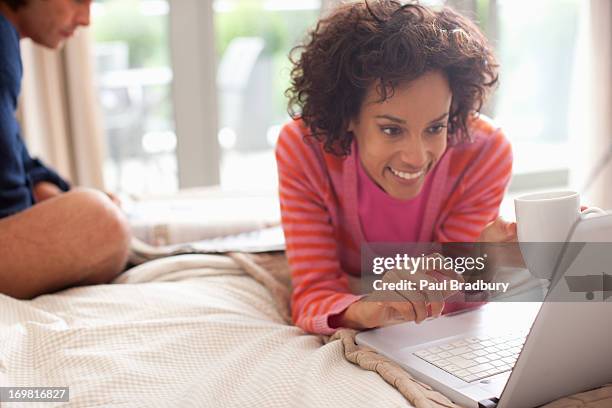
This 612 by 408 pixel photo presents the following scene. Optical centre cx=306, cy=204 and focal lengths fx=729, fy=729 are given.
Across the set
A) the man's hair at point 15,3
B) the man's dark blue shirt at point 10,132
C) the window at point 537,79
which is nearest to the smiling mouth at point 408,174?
the man's dark blue shirt at point 10,132

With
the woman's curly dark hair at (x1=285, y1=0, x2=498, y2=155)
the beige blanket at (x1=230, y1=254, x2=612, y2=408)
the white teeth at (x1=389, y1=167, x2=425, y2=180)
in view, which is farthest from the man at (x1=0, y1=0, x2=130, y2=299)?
the white teeth at (x1=389, y1=167, x2=425, y2=180)

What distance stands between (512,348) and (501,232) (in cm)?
17

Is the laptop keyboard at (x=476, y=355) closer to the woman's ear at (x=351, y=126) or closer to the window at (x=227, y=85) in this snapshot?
the woman's ear at (x=351, y=126)

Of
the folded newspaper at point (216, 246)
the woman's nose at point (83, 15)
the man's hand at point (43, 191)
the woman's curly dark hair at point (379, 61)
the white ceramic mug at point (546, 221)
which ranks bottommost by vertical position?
the folded newspaper at point (216, 246)

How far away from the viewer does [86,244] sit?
4.53 feet

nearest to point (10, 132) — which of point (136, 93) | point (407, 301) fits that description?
point (407, 301)

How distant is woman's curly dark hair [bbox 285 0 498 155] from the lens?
3.76 feet

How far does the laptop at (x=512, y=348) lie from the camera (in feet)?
2.56

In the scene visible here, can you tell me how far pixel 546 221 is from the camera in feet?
2.85

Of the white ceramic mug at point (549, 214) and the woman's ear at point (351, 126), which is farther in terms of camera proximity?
the woman's ear at point (351, 126)

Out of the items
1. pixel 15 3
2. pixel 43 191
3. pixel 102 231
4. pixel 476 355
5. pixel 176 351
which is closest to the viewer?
pixel 476 355

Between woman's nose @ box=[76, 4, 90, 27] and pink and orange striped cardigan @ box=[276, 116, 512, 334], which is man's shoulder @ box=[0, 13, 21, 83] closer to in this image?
woman's nose @ box=[76, 4, 90, 27]

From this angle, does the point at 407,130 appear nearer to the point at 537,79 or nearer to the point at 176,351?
the point at 176,351

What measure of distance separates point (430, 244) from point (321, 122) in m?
0.29
